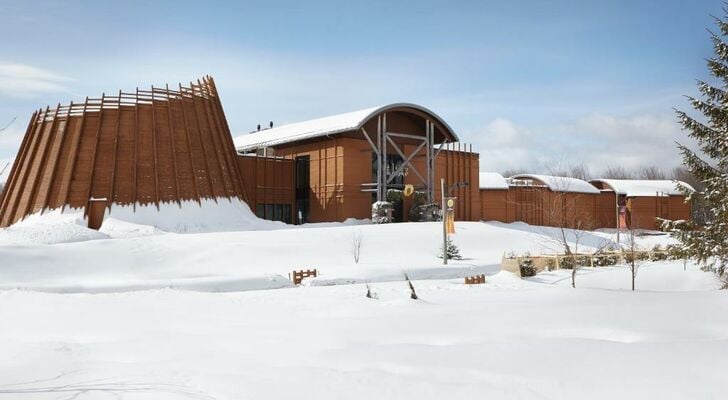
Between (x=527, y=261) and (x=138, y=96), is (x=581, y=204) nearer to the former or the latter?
(x=527, y=261)

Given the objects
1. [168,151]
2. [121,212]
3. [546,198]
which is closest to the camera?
[121,212]

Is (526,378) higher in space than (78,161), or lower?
lower

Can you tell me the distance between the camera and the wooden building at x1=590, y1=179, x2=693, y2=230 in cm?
4781

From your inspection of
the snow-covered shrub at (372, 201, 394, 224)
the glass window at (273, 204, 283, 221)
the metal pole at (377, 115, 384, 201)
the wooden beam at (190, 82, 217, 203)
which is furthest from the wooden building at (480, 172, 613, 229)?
the wooden beam at (190, 82, 217, 203)

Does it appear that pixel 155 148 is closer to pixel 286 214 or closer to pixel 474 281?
pixel 286 214

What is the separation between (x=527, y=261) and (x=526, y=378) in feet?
51.0

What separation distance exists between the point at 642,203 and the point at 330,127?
97.9ft

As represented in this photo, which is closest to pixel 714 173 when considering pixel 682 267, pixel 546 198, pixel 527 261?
pixel 527 261

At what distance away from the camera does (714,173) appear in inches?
585

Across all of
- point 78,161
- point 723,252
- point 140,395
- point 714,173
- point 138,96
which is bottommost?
point 140,395

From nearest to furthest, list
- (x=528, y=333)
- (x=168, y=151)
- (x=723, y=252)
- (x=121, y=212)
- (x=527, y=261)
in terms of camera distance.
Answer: (x=528, y=333), (x=723, y=252), (x=527, y=261), (x=121, y=212), (x=168, y=151)

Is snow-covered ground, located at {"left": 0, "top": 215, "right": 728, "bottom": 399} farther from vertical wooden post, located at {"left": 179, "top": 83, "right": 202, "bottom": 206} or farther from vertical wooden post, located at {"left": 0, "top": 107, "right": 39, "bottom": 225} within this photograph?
vertical wooden post, located at {"left": 0, "top": 107, "right": 39, "bottom": 225}

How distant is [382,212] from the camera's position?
3275cm

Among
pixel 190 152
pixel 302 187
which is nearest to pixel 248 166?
pixel 302 187
